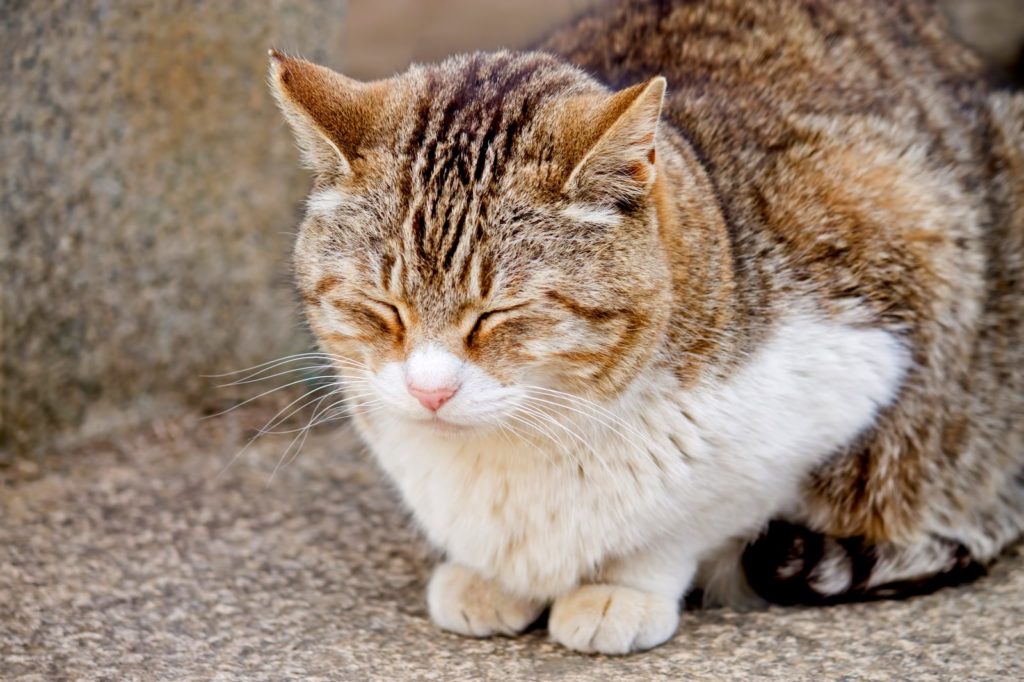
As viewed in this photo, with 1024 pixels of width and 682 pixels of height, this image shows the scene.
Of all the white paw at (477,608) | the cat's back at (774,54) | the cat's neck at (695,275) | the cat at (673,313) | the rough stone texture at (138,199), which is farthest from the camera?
the rough stone texture at (138,199)

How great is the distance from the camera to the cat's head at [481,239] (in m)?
2.66

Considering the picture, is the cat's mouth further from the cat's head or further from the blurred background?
the blurred background

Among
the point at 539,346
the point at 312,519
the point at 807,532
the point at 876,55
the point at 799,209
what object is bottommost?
the point at 312,519

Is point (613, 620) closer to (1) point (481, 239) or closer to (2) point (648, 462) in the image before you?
(2) point (648, 462)

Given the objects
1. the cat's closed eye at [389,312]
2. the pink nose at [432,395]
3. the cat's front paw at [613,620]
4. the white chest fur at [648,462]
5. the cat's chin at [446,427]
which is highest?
the cat's closed eye at [389,312]

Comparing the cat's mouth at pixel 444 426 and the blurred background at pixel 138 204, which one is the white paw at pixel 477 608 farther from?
the blurred background at pixel 138 204

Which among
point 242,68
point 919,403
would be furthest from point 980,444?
point 242,68

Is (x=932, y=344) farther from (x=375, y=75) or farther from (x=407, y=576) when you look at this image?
(x=375, y=75)

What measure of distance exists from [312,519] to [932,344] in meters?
1.95

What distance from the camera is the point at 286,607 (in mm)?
3326

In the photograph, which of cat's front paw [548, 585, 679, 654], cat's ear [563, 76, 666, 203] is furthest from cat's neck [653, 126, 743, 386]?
cat's front paw [548, 585, 679, 654]

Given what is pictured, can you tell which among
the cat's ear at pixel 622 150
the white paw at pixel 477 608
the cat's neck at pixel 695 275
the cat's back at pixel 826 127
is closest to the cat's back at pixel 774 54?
the cat's back at pixel 826 127

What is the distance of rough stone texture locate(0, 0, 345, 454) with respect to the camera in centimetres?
401

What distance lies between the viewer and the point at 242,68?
4.40 m
